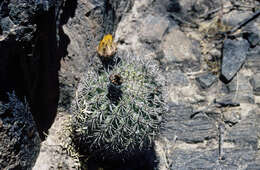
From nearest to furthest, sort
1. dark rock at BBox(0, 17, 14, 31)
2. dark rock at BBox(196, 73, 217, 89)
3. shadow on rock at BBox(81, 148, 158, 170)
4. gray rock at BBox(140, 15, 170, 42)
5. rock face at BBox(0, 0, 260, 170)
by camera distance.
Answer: dark rock at BBox(0, 17, 14, 31)
rock face at BBox(0, 0, 260, 170)
shadow on rock at BBox(81, 148, 158, 170)
dark rock at BBox(196, 73, 217, 89)
gray rock at BBox(140, 15, 170, 42)

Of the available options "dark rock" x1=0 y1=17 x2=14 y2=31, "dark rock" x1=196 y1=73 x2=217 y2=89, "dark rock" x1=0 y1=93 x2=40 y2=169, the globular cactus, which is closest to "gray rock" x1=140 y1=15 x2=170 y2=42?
"dark rock" x1=196 y1=73 x2=217 y2=89

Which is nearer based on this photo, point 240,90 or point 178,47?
point 240,90

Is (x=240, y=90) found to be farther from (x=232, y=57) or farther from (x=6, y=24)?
(x=6, y=24)

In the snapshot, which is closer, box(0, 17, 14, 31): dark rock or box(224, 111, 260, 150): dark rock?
box(0, 17, 14, 31): dark rock

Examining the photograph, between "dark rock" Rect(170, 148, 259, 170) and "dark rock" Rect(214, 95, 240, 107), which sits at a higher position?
"dark rock" Rect(214, 95, 240, 107)

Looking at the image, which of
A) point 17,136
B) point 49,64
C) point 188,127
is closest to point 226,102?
point 188,127

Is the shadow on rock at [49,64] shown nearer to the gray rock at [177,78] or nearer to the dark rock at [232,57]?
the gray rock at [177,78]

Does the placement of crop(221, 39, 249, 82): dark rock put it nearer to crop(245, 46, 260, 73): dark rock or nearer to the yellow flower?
crop(245, 46, 260, 73): dark rock
